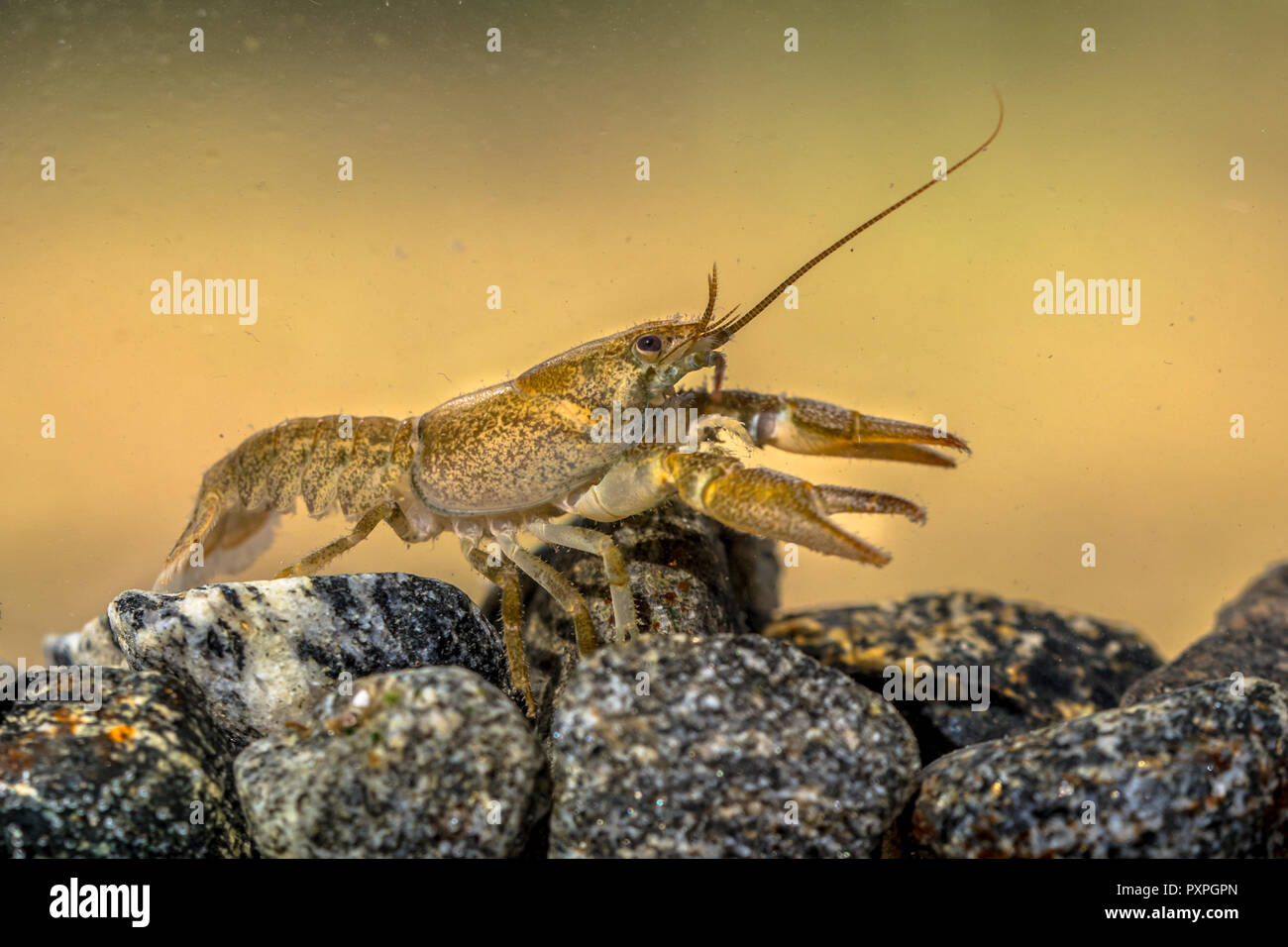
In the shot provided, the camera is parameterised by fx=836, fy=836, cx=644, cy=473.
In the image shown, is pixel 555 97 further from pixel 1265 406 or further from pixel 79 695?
pixel 1265 406

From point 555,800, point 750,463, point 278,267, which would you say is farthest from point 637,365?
point 555,800

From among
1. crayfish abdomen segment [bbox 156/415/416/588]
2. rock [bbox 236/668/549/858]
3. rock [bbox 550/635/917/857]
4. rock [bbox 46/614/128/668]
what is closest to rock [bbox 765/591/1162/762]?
rock [bbox 550/635/917/857]

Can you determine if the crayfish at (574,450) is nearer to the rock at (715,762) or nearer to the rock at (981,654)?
the rock at (981,654)

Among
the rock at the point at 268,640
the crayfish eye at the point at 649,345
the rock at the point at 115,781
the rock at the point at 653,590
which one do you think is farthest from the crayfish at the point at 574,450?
the rock at the point at 115,781

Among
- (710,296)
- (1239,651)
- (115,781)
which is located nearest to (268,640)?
(115,781)

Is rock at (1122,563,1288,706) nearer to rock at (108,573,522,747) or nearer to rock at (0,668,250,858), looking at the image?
rock at (108,573,522,747)

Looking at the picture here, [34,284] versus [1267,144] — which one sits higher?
[1267,144]
